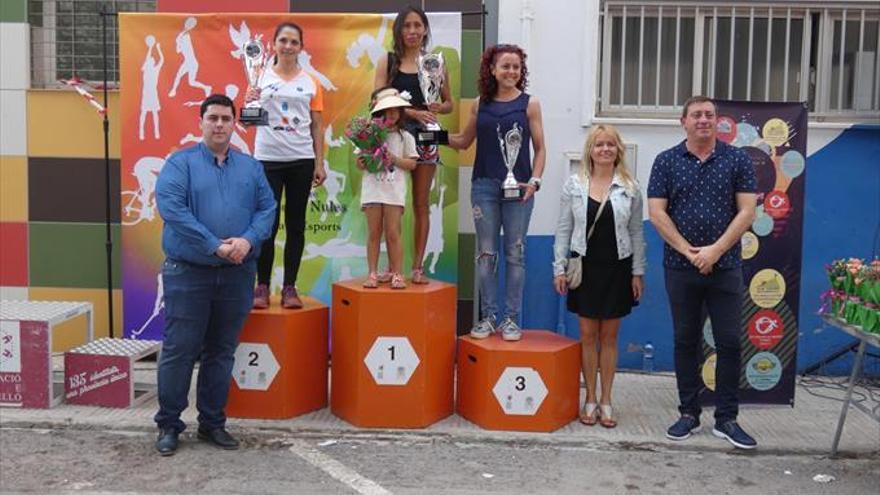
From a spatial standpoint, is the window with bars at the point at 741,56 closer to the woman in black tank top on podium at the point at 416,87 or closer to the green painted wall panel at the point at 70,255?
the woman in black tank top on podium at the point at 416,87

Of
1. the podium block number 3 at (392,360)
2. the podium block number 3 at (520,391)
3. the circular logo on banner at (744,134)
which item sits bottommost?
the podium block number 3 at (520,391)

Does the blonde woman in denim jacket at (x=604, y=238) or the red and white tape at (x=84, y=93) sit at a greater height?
the red and white tape at (x=84, y=93)

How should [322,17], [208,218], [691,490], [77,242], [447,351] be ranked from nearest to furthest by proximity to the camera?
1. [691,490]
2. [208,218]
3. [447,351]
4. [322,17]
5. [77,242]

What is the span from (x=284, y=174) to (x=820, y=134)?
3.83 metres

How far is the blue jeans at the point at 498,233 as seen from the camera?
17.5 feet

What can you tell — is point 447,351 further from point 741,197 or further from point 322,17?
point 322,17

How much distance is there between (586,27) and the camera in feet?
21.2

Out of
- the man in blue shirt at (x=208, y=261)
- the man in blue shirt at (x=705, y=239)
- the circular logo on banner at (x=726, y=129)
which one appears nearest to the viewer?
→ the man in blue shirt at (x=208, y=261)

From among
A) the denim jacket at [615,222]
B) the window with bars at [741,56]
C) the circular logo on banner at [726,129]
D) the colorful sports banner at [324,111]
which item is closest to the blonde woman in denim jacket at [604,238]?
the denim jacket at [615,222]

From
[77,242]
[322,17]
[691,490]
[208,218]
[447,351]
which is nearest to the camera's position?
[691,490]

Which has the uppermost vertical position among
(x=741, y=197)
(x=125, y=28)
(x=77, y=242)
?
(x=125, y=28)

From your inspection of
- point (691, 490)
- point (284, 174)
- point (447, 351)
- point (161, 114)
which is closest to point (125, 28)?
point (161, 114)

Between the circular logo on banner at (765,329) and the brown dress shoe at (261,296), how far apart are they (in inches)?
118

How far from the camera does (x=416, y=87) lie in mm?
5387
